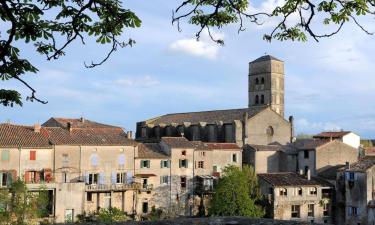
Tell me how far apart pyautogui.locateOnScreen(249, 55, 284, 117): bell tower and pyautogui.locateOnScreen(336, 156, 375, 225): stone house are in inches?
1475

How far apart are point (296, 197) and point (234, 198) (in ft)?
27.6

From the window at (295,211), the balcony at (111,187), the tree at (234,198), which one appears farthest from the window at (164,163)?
the window at (295,211)

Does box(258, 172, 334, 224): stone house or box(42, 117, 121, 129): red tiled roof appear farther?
box(42, 117, 121, 129): red tiled roof

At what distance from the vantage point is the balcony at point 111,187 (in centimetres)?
5184

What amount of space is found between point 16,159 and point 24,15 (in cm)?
4173

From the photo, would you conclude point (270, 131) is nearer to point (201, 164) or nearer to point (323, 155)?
point (323, 155)

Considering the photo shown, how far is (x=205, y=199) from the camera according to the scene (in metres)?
59.1

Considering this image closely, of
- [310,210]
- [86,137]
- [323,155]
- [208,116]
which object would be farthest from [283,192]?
[208,116]

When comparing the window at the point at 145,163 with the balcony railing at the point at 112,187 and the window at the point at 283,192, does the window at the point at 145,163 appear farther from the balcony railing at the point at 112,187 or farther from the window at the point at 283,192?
the window at the point at 283,192

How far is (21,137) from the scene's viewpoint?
49406 millimetres

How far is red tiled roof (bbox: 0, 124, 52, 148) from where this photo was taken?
48031mm

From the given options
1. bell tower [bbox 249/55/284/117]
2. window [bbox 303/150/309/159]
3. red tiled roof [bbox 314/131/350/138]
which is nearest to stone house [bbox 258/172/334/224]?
window [bbox 303/150/309/159]

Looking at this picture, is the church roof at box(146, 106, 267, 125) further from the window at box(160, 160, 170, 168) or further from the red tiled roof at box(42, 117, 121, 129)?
the red tiled roof at box(42, 117, 121, 129)

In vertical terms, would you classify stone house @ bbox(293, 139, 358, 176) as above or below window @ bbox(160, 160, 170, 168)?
above
